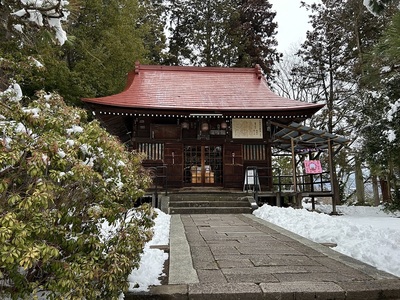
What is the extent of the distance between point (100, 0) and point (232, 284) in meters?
14.0

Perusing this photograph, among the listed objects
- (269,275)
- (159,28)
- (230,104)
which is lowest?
(269,275)

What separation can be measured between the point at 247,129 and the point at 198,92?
308 centimetres

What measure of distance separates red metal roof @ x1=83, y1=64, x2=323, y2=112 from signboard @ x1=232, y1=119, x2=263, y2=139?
58 centimetres

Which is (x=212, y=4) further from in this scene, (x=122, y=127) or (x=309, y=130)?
(x=309, y=130)

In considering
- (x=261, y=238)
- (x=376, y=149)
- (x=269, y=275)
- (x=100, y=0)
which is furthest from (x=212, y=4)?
(x=269, y=275)

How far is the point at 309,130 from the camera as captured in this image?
988cm

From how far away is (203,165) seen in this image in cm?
1185

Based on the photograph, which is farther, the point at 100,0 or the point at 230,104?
the point at 100,0

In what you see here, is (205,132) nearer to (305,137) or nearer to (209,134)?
(209,134)

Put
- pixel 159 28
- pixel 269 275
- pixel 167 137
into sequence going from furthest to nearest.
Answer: pixel 159 28 < pixel 167 137 < pixel 269 275

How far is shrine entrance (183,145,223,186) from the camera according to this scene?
11758 millimetres

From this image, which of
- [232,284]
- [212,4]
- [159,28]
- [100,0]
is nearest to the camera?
[232,284]

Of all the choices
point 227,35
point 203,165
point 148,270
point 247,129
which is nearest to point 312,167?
point 247,129

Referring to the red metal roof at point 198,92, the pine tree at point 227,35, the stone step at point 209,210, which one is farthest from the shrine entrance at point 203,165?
the pine tree at point 227,35
